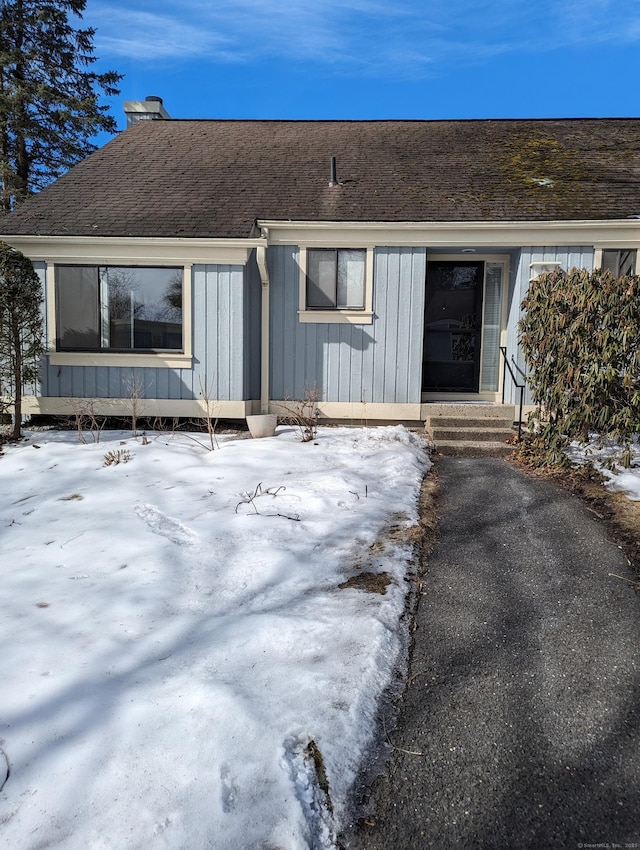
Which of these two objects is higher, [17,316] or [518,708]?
[17,316]

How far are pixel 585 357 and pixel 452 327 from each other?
4.12 metres

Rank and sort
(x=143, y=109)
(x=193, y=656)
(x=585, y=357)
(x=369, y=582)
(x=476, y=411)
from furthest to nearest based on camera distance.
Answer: (x=143, y=109)
(x=476, y=411)
(x=585, y=357)
(x=369, y=582)
(x=193, y=656)

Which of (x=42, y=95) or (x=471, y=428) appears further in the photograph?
(x=42, y=95)

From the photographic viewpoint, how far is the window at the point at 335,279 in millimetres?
8008

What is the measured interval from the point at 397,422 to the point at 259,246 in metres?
3.30

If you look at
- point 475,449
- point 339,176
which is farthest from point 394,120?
point 475,449

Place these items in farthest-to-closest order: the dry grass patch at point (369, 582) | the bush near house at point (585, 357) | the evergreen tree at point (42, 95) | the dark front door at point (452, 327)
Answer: the evergreen tree at point (42, 95)
the dark front door at point (452, 327)
the bush near house at point (585, 357)
the dry grass patch at point (369, 582)

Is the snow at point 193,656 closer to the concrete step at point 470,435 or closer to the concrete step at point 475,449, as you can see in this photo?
the concrete step at point 475,449

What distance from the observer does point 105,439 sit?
6.96 metres

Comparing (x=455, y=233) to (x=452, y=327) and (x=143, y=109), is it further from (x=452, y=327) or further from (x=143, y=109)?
(x=143, y=109)

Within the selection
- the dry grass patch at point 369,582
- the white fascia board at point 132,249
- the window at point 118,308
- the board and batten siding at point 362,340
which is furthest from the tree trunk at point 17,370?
the dry grass patch at point 369,582

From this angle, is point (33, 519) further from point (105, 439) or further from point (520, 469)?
point (520, 469)

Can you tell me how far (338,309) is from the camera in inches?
316

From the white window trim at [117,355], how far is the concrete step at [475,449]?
3.89 metres
